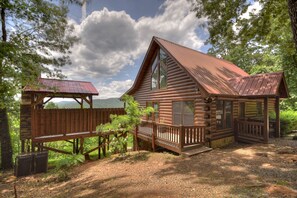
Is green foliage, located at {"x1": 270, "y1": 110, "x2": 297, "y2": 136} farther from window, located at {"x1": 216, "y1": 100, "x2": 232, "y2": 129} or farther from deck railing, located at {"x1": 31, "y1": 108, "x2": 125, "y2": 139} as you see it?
deck railing, located at {"x1": 31, "y1": 108, "x2": 125, "y2": 139}

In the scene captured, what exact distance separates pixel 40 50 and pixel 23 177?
22.2 feet

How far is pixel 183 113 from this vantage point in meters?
10.7

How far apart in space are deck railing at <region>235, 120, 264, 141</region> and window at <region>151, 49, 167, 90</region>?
18.4 feet

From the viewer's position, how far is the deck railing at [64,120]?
30.4 feet

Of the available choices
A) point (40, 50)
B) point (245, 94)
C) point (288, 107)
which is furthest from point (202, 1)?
point (288, 107)

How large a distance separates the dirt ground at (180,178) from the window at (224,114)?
2299 millimetres

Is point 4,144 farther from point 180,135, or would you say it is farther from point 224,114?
point 224,114

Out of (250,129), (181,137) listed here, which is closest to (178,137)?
(181,137)

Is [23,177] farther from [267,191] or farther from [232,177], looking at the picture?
[267,191]

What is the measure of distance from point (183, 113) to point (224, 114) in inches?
98.2

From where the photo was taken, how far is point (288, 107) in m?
18.1

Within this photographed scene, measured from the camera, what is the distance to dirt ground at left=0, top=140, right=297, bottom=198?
413 centimetres

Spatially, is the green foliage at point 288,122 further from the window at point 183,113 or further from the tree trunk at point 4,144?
the tree trunk at point 4,144

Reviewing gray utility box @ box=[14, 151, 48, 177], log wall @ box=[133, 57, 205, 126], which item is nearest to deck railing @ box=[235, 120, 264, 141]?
log wall @ box=[133, 57, 205, 126]
